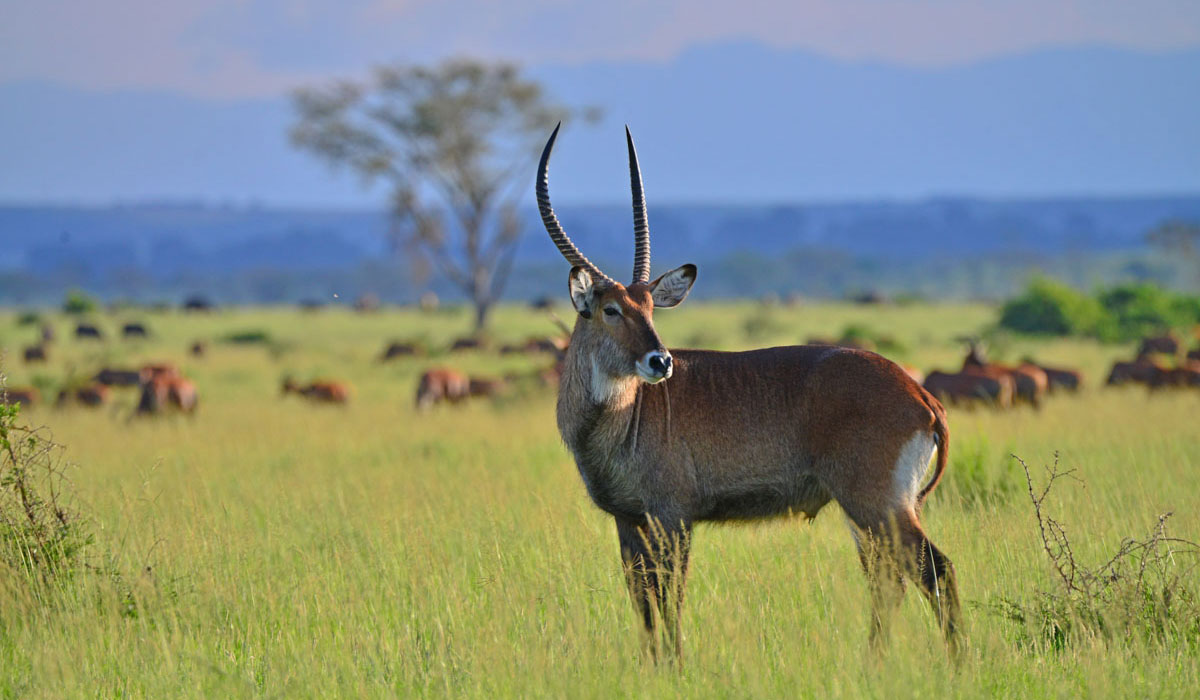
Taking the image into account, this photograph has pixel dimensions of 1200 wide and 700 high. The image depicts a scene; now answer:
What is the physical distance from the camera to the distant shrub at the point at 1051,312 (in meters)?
32.1

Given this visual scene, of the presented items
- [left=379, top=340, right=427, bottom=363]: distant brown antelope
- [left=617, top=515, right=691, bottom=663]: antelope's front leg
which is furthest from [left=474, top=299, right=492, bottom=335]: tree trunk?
[left=617, top=515, right=691, bottom=663]: antelope's front leg

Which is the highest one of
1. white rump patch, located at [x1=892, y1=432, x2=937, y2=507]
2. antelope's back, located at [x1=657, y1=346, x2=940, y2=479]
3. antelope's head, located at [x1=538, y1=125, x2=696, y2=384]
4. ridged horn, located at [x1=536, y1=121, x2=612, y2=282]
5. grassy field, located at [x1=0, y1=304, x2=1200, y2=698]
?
ridged horn, located at [x1=536, y1=121, x2=612, y2=282]

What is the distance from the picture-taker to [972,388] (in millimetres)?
13922

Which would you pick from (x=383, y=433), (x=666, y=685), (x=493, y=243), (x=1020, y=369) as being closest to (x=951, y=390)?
(x=1020, y=369)

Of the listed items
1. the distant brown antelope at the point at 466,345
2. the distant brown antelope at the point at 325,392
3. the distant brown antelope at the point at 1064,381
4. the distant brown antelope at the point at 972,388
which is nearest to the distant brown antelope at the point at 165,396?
the distant brown antelope at the point at 325,392

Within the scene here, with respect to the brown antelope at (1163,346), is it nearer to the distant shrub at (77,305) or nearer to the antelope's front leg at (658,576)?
the antelope's front leg at (658,576)

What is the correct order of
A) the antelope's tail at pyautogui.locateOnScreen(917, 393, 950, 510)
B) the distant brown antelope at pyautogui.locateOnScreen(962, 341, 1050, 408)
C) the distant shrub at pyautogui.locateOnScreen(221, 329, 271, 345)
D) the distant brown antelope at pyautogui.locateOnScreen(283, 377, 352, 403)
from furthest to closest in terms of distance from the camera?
the distant shrub at pyautogui.locateOnScreen(221, 329, 271, 345), the distant brown antelope at pyautogui.locateOnScreen(283, 377, 352, 403), the distant brown antelope at pyautogui.locateOnScreen(962, 341, 1050, 408), the antelope's tail at pyautogui.locateOnScreen(917, 393, 950, 510)

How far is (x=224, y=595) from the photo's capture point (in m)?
6.23

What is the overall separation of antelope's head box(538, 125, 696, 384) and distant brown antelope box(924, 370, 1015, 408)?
27.8 ft

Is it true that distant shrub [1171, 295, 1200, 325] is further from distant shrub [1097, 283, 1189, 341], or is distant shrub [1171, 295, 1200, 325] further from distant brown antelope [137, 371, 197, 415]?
distant brown antelope [137, 371, 197, 415]

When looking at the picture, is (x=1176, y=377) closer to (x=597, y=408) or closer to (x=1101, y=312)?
(x=597, y=408)

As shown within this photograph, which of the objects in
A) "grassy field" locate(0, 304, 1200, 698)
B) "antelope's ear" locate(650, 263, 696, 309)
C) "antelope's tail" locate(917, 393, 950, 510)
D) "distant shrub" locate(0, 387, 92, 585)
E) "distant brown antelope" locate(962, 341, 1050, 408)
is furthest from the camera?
"distant brown antelope" locate(962, 341, 1050, 408)

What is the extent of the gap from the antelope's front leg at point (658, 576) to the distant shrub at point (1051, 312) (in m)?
28.7

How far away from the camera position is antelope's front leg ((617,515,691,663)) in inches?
207
